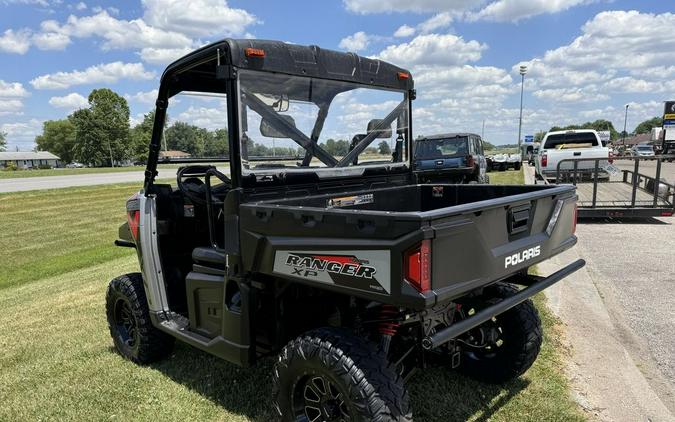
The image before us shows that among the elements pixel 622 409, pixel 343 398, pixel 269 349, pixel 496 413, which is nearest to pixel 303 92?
pixel 269 349

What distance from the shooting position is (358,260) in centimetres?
214

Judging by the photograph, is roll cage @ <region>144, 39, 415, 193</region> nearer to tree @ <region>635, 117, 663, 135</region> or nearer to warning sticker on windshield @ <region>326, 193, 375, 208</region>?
warning sticker on windshield @ <region>326, 193, 375, 208</region>

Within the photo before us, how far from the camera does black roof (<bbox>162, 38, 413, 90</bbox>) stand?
2.71 metres

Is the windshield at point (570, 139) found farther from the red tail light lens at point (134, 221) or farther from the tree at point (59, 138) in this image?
the tree at point (59, 138)

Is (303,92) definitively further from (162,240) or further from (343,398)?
(343,398)

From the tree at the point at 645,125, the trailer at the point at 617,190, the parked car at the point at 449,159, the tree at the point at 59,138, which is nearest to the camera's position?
the trailer at the point at 617,190

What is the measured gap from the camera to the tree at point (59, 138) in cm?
10049

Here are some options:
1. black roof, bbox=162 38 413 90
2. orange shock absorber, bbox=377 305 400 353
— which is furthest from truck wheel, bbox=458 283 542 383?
black roof, bbox=162 38 413 90

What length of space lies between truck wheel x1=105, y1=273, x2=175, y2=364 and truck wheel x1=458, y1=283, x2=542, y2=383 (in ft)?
7.81

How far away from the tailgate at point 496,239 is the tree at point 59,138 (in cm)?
10818

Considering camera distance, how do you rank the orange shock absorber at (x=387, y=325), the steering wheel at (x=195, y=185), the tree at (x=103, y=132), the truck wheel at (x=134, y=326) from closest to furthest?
the orange shock absorber at (x=387, y=325)
the steering wheel at (x=195, y=185)
the truck wheel at (x=134, y=326)
the tree at (x=103, y=132)

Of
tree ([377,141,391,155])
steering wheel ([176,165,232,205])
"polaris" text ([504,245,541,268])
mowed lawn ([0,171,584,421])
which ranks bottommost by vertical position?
mowed lawn ([0,171,584,421])

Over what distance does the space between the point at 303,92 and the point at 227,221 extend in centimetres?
98

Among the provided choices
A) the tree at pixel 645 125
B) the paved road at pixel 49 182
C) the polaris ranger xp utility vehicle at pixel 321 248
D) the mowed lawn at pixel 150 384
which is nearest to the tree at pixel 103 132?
the paved road at pixel 49 182
